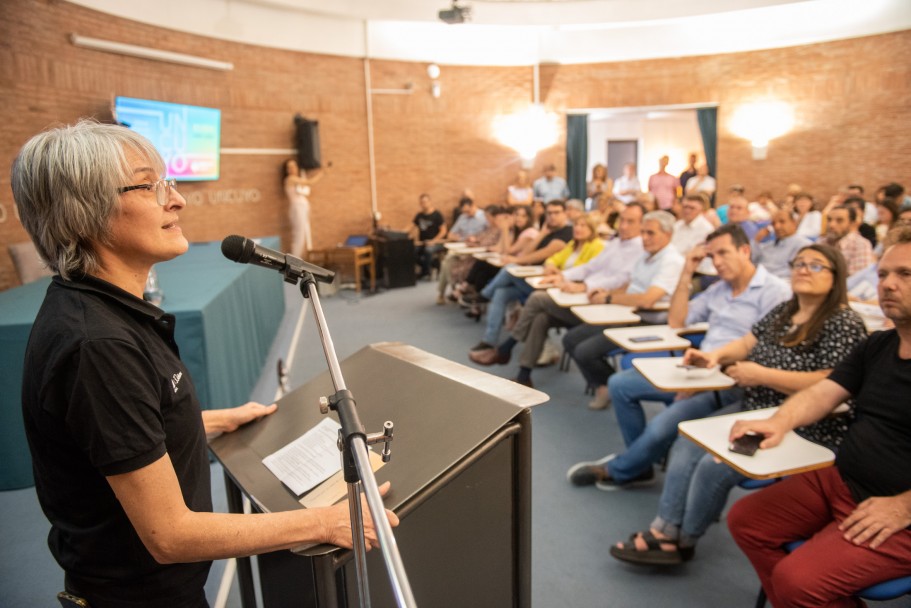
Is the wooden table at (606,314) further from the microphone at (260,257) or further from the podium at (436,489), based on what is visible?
the microphone at (260,257)

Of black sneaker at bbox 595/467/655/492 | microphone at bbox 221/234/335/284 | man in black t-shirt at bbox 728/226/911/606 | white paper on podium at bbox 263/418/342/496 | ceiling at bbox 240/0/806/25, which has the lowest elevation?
black sneaker at bbox 595/467/655/492

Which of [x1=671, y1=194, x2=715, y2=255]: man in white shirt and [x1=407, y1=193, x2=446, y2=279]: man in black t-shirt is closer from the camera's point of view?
[x1=671, y1=194, x2=715, y2=255]: man in white shirt

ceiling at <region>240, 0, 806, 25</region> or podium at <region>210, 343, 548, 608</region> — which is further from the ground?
ceiling at <region>240, 0, 806, 25</region>

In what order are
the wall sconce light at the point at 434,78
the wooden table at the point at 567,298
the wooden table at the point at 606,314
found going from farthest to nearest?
the wall sconce light at the point at 434,78 < the wooden table at the point at 567,298 < the wooden table at the point at 606,314

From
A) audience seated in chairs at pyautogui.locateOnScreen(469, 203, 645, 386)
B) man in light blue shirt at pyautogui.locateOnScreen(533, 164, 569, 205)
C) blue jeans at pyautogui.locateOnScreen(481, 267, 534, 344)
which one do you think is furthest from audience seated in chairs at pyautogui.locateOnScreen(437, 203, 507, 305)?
man in light blue shirt at pyautogui.locateOnScreen(533, 164, 569, 205)

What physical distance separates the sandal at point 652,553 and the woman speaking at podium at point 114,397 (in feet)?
5.20

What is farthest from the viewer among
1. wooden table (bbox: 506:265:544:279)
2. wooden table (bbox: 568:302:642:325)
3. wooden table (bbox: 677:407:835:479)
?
wooden table (bbox: 506:265:544:279)

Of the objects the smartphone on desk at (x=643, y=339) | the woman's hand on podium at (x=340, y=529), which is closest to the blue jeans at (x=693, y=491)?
the smartphone on desk at (x=643, y=339)

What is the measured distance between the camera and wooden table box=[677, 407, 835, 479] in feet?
5.42

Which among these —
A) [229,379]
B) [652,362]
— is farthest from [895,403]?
[229,379]

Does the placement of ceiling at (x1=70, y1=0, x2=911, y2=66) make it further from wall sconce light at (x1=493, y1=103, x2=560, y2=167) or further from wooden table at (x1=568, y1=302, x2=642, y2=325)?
wooden table at (x1=568, y1=302, x2=642, y2=325)

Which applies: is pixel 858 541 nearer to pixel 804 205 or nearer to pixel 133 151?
pixel 133 151

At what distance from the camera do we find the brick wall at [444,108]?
772cm

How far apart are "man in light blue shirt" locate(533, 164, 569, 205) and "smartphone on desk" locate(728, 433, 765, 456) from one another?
29.6 feet
